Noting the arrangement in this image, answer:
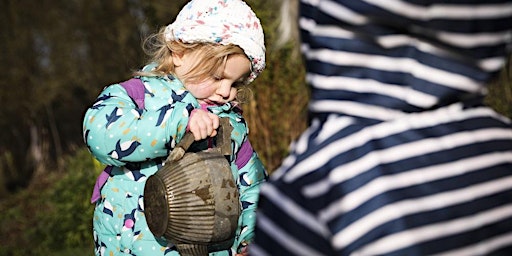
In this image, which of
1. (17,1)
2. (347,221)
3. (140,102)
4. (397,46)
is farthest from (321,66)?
(17,1)

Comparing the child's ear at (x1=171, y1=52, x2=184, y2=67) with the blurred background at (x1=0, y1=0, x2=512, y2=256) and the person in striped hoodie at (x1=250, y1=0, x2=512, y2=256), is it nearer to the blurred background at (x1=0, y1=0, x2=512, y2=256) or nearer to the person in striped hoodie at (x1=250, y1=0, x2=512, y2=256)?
the person in striped hoodie at (x1=250, y1=0, x2=512, y2=256)

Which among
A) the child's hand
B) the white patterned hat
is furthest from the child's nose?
the child's hand

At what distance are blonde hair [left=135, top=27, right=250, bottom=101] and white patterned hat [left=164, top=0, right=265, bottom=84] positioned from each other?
21 millimetres

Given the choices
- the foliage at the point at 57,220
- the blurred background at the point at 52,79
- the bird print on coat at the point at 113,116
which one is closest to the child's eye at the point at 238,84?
the bird print on coat at the point at 113,116

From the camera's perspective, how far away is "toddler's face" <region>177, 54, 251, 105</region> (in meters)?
2.67

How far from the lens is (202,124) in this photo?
242 cm

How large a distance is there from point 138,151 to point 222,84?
41 cm

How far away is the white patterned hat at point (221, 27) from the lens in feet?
8.68

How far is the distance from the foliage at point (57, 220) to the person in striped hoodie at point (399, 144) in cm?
427

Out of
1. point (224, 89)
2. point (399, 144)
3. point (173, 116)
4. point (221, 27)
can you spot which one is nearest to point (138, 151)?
point (173, 116)

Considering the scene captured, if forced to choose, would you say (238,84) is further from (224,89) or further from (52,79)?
(52,79)

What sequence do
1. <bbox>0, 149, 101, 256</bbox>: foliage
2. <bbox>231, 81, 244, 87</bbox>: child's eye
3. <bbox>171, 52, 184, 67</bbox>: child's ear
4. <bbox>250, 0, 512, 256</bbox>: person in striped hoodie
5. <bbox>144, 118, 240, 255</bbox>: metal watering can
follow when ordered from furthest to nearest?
1. <bbox>0, 149, 101, 256</bbox>: foliage
2. <bbox>231, 81, 244, 87</bbox>: child's eye
3. <bbox>171, 52, 184, 67</bbox>: child's ear
4. <bbox>144, 118, 240, 255</bbox>: metal watering can
5. <bbox>250, 0, 512, 256</bbox>: person in striped hoodie

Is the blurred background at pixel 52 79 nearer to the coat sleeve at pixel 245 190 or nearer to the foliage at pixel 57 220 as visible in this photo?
the foliage at pixel 57 220

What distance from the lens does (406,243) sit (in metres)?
1.26
